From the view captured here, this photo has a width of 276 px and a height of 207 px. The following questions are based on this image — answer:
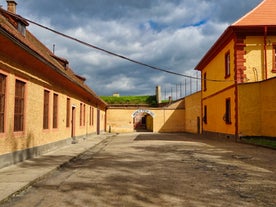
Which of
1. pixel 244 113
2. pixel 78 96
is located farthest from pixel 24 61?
pixel 244 113

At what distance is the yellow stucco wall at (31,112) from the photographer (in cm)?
919

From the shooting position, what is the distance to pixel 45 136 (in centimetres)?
1321

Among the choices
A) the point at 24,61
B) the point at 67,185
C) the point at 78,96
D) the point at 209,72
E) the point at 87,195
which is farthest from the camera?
the point at 209,72

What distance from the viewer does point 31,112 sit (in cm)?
1139

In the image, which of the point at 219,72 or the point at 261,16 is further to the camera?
the point at 219,72

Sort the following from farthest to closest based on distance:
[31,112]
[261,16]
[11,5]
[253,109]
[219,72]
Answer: [219,72] < [261,16] < [253,109] < [11,5] < [31,112]

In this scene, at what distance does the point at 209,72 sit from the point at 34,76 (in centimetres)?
1707

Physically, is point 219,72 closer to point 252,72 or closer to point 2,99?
point 252,72

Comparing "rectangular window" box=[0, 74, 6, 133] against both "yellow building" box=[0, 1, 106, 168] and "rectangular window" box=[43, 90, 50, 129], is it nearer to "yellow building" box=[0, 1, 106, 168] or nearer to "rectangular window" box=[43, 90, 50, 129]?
"yellow building" box=[0, 1, 106, 168]

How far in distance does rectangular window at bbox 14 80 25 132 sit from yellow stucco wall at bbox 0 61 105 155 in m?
0.13

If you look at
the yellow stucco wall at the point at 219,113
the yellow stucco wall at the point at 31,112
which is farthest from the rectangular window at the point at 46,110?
the yellow stucco wall at the point at 219,113

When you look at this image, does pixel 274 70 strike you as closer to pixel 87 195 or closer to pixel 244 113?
pixel 244 113

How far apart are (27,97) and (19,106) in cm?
60

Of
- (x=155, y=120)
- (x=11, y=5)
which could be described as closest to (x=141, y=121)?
(x=155, y=120)
